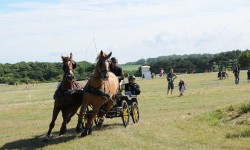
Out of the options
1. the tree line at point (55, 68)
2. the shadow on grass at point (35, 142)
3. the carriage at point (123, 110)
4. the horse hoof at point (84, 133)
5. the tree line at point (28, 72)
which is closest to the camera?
the shadow on grass at point (35, 142)

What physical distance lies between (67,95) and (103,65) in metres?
1.44

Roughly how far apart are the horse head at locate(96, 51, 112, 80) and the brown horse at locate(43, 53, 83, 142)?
83cm

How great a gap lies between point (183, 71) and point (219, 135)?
95.4 meters

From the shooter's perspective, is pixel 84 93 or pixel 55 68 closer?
pixel 84 93

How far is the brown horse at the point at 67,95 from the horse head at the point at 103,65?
2.74ft

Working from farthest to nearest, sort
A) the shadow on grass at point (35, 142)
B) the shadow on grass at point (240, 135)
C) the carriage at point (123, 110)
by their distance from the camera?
the carriage at point (123, 110)
the shadow on grass at point (35, 142)
the shadow on grass at point (240, 135)

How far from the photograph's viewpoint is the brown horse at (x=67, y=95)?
12992mm

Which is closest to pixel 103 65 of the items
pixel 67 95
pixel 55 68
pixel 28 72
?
pixel 67 95

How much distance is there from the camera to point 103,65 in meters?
12.7

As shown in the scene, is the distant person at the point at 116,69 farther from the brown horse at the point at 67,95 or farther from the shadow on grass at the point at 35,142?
the shadow on grass at the point at 35,142

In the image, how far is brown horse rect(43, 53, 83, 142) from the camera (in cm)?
1299

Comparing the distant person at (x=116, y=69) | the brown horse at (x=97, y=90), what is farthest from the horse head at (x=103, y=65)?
the distant person at (x=116, y=69)

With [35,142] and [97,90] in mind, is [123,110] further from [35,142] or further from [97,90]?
[35,142]

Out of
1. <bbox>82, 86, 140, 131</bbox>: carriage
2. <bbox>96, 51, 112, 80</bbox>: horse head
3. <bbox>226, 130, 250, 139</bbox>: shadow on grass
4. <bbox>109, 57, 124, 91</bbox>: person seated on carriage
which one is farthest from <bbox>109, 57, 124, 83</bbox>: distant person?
<bbox>226, 130, 250, 139</bbox>: shadow on grass
